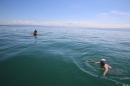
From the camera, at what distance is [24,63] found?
1155 centimetres

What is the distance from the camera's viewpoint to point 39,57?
530 inches

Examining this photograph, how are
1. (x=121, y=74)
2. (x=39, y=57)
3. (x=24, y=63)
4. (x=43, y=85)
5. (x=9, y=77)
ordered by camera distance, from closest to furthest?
(x=43, y=85)
(x=9, y=77)
(x=121, y=74)
(x=24, y=63)
(x=39, y=57)

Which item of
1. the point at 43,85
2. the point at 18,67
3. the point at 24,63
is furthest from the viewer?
the point at 24,63

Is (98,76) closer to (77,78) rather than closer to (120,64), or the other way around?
(77,78)

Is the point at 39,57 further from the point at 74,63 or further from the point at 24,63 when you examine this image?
the point at 74,63

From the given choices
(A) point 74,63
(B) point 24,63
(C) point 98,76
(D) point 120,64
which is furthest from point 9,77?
(D) point 120,64

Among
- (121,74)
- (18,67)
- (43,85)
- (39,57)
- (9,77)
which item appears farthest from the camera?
(39,57)

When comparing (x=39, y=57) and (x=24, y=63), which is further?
(x=39, y=57)

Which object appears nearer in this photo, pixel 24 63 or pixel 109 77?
pixel 109 77

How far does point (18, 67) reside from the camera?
1062 centimetres

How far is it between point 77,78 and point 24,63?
691 cm

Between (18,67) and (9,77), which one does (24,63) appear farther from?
(9,77)

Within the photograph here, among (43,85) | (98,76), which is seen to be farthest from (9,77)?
(98,76)

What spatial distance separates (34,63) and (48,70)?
98.9 inches
